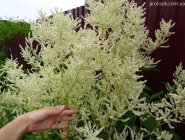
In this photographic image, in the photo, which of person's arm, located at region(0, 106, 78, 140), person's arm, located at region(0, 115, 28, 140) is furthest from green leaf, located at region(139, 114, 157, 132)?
person's arm, located at region(0, 115, 28, 140)

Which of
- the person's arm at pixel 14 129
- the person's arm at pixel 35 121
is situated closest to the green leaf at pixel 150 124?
the person's arm at pixel 35 121

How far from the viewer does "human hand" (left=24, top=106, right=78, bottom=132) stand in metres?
1.59

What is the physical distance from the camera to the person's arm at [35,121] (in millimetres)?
1604

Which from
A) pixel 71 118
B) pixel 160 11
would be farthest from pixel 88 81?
pixel 160 11

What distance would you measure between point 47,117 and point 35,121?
0.25 ft

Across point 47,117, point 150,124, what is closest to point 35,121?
point 47,117

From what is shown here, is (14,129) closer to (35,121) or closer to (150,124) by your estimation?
(35,121)

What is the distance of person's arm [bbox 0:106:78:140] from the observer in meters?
1.60

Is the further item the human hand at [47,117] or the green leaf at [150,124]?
the green leaf at [150,124]

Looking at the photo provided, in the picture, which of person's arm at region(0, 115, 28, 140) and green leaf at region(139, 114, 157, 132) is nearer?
person's arm at region(0, 115, 28, 140)

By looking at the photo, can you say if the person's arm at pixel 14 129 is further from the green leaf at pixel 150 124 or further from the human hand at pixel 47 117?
the green leaf at pixel 150 124

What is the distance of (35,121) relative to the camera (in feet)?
5.41

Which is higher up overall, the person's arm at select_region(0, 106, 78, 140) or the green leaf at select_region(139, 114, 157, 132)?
the person's arm at select_region(0, 106, 78, 140)

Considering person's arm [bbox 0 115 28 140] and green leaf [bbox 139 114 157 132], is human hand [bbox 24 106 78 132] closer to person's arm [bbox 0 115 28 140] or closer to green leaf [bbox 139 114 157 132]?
person's arm [bbox 0 115 28 140]
